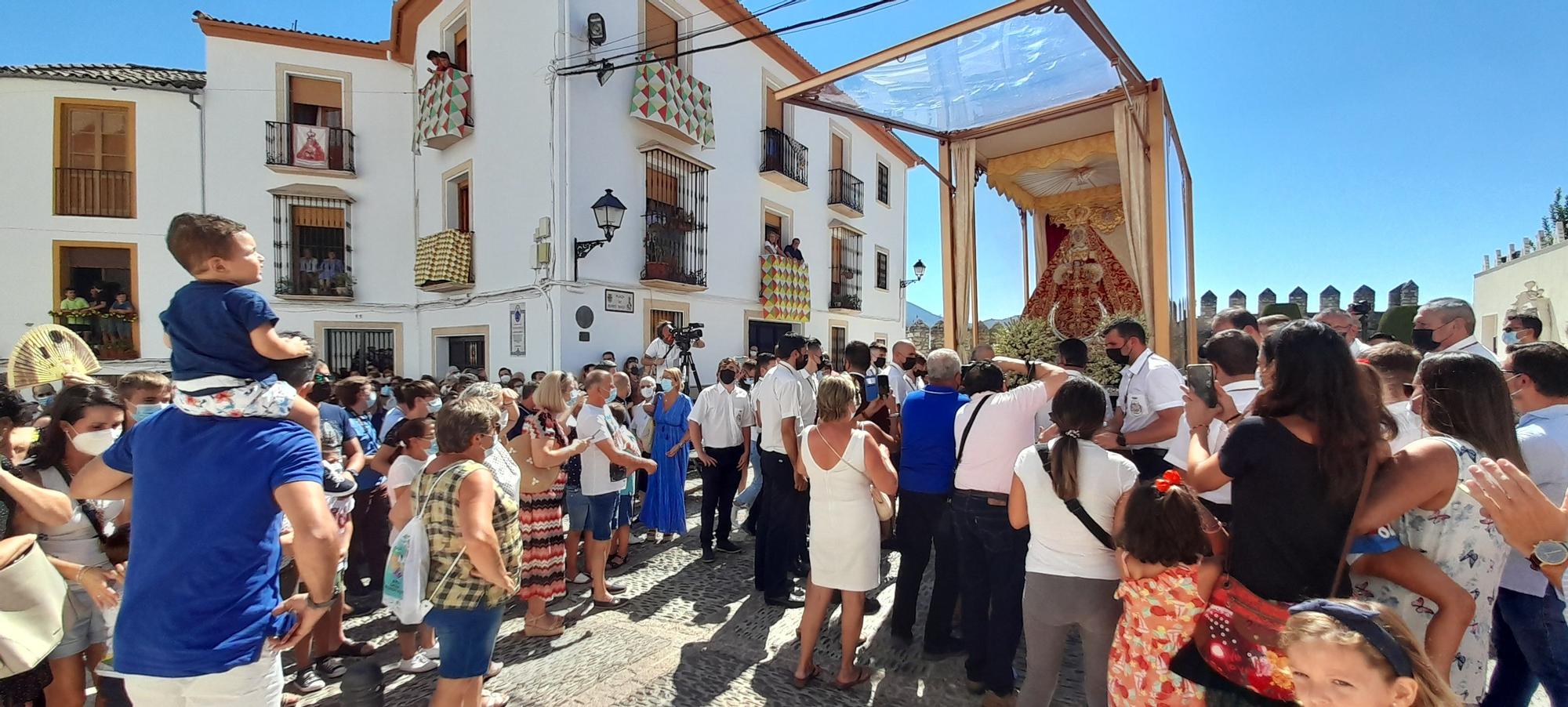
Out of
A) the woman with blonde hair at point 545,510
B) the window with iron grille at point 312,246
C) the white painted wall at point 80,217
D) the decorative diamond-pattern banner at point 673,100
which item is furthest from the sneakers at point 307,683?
the white painted wall at point 80,217

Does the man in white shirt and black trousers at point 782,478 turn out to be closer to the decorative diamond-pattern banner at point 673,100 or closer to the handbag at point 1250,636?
the handbag at point 1250,636

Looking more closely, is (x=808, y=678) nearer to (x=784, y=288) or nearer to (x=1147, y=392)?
(x=1147, y=392)

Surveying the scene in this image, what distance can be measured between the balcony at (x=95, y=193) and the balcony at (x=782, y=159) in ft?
39.5

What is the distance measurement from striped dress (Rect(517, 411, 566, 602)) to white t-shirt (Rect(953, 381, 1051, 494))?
2522 millimetres

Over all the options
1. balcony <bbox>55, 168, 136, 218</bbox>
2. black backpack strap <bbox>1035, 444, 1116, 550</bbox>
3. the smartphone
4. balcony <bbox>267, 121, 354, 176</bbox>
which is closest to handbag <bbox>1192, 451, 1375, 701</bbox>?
black backpack strap <bbox>1035, 444, 1116, 550</bbox>

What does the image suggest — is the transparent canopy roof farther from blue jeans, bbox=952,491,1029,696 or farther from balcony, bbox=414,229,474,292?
balcony, bbox=414,229,474,292

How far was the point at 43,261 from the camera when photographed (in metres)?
11.4

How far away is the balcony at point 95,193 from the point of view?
11.5m

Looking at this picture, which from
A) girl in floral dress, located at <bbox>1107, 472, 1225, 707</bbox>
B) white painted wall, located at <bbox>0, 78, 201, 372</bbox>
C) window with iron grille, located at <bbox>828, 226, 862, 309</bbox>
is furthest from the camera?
window with iron grille, located at <bbox>828, 226, 862, 309</bbox>

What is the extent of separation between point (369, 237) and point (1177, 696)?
14395 millimetres

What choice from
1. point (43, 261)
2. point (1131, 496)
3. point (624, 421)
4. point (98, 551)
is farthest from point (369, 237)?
point (1131, 496)

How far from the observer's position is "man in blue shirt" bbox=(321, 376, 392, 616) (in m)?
4.11

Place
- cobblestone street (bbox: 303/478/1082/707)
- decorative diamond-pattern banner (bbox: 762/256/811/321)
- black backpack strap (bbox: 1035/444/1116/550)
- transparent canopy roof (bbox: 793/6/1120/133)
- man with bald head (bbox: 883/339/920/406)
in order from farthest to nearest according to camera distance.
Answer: decorative diamond-pattern banner (bbox: 762/256/811/321) → man with bald head (bbox: 883/339/920/406) → transparent canopy roof (bbox: 793/6/1120/133) → cobblestone street (bbox: 303/478/1082/707) → black backpack strap (bbox: 1035/444/1116/550)

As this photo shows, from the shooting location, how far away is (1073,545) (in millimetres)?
2379
